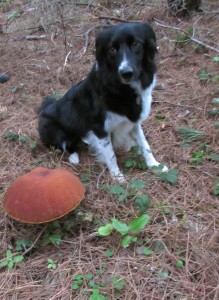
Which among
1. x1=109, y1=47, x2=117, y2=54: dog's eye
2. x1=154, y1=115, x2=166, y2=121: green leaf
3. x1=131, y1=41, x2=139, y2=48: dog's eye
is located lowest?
x1=154, y1=115, x2=166, y2=121: green leaf

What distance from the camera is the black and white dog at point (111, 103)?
303cm

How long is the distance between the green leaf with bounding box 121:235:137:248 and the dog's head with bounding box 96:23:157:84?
1218 millimetres

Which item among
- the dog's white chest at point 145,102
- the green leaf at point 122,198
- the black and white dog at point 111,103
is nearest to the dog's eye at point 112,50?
the black and white dog at point 111,103

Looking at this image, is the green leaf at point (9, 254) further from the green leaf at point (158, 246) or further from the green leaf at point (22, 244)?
the green leaf at point (158, 246)

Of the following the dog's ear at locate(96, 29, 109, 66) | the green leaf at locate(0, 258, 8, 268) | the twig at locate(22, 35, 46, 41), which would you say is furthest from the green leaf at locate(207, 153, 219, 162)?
the twig at locate(22, 35, 46, 41)

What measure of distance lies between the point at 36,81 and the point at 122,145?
2.22 m

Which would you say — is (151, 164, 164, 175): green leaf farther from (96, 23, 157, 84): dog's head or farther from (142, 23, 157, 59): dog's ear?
(142, 23, 157, 59): dog's ear

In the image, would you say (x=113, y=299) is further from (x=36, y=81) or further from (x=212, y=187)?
(x=36, y=81)

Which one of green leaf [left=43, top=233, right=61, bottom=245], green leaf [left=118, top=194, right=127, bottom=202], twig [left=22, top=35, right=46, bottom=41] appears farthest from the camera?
twig [left=22, top=35, right=46, bottom=41]

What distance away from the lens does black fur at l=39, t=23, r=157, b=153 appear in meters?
3.03

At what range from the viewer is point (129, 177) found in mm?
3508

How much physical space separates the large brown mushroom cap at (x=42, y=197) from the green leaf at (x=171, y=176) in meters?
0.86


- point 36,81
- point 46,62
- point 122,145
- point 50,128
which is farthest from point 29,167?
point 46,62

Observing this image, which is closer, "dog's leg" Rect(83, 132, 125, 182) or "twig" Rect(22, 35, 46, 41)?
"dog's leg" Rect(83, 132, 125, 182)
